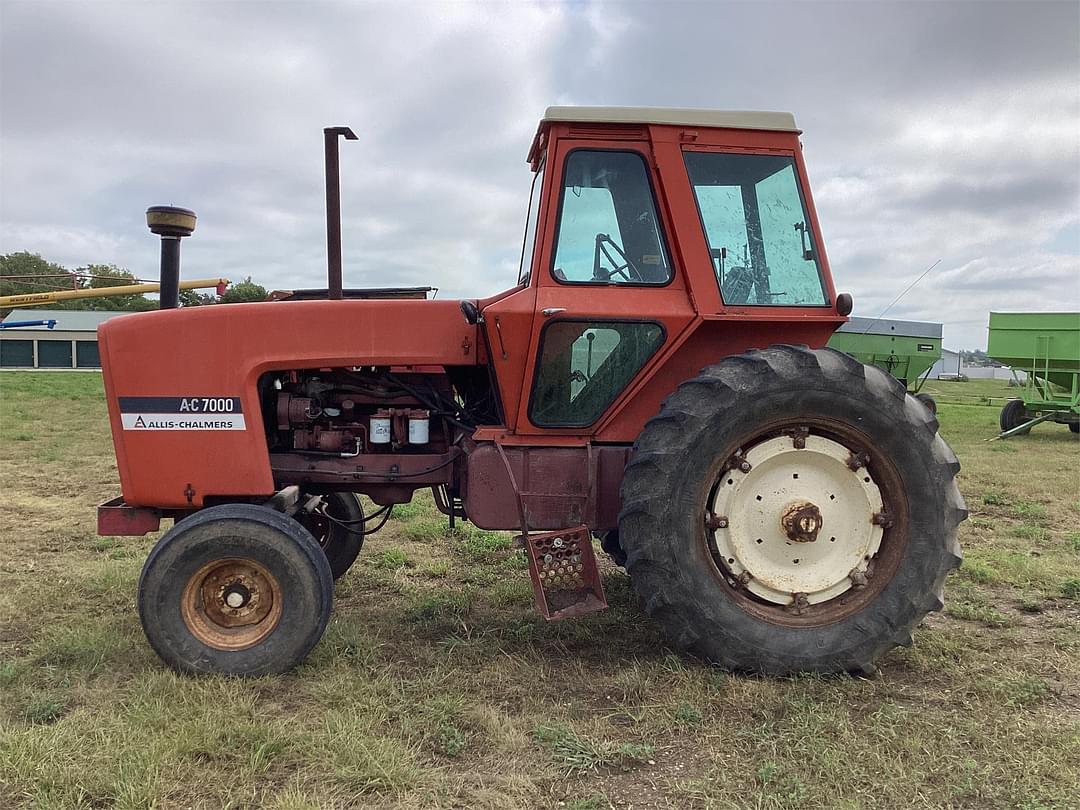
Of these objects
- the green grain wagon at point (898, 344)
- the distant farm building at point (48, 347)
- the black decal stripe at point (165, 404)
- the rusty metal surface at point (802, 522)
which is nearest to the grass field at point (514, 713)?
the rusty metal surface at point (802, 522)

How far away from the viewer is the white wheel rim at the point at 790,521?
3.40 meters

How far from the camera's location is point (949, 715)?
2.96 metres

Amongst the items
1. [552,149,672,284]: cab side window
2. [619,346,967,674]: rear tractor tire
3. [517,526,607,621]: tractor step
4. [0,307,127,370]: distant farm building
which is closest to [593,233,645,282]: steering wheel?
[552,149,672,284]: cab side window

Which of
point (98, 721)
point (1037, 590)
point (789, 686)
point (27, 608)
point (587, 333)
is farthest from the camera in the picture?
point (1037, 590)

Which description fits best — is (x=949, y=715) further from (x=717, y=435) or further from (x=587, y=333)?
(x=587, y=333)

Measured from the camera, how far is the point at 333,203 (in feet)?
12.7

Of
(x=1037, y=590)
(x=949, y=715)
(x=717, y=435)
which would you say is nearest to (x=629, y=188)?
(x=717, y=435)

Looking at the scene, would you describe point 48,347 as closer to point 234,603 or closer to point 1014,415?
point 1014,415

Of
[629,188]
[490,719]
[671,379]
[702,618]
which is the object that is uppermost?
[629,188]

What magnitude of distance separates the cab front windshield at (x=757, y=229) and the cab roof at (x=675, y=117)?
0.13m

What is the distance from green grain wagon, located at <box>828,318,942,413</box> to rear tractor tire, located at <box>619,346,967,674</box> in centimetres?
1168

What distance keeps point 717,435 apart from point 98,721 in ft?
8.67

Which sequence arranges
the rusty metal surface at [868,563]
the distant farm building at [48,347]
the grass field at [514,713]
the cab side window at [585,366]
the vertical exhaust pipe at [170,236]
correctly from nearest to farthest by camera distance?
the grass field at [514,713]
the rusty metal surface at [868,563]
the cab side window at [585,366]
the vertical exhaust pipe at [170,236]
the distant farm building at [48,347]

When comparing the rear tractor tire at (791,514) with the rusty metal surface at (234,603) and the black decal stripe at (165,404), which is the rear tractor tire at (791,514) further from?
the black decal stripe at (165,404)
